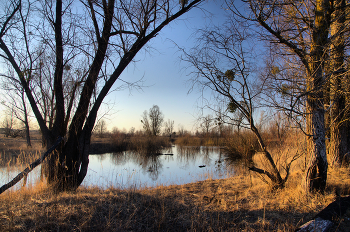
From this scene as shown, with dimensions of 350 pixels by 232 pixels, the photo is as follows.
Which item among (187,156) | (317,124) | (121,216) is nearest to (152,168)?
(187,156)

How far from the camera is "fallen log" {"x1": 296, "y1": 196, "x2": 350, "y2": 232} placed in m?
2.68

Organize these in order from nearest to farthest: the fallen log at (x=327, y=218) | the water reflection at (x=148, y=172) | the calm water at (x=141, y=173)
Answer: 1. the fallen log at (x=327, y=218)
2. the calm water at (x=141, y=173)
3. the water reflection at (x=148, y=172)

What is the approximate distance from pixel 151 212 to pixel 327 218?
270cm

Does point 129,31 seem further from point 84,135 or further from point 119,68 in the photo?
point 84,135

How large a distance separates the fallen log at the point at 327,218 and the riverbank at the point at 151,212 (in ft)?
0.37

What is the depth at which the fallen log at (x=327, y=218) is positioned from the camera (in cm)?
268

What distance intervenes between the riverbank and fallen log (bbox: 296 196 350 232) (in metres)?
0.11

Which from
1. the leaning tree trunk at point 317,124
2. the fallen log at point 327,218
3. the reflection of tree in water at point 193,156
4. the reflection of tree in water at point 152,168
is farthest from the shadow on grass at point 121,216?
the reflection of tree in water at point 193,156

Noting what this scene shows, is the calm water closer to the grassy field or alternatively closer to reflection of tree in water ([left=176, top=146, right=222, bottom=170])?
reflection of tree in water ([left=176, top=146, right=222, bottom=170])

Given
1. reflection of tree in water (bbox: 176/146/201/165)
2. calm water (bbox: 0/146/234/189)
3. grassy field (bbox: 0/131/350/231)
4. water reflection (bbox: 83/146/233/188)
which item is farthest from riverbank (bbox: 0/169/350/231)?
reflection of tree in water (bbox: 176/146/201/165)

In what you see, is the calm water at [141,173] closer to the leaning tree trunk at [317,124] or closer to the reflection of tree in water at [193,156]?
the reflection of tree in water at [193,156]

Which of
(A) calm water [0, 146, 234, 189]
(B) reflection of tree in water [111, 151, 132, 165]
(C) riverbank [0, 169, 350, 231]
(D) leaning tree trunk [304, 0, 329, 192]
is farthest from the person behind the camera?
(B) reflection of tree in water [111, 151, 132, 165]

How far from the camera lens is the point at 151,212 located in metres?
3.45

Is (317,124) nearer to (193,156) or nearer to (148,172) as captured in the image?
(148,172)
